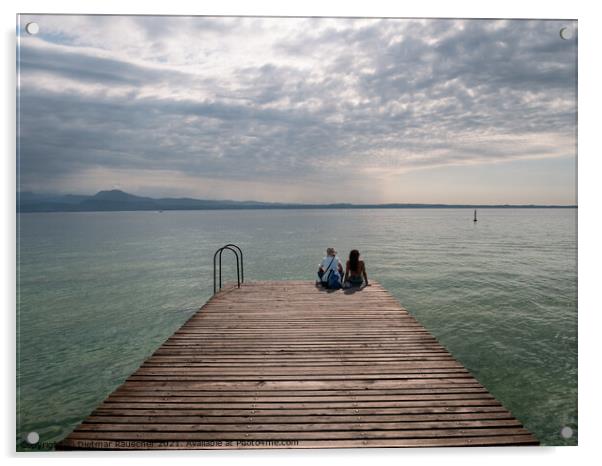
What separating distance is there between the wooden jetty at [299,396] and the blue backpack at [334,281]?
10.6ft

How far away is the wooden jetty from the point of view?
137 inches

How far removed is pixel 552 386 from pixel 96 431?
9.24m

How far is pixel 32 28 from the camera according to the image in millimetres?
4602

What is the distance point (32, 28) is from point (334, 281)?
815cm

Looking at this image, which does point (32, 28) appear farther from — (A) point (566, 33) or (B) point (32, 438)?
(A) point (566, 33)

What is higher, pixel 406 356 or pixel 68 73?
pixel 68 73

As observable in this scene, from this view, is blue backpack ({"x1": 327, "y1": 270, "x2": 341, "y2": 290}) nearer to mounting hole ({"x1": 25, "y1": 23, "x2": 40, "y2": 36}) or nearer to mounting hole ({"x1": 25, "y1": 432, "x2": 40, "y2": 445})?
mounting hole ({"x1": 25, "y1": 432, "x2": 40, "y2": 445})

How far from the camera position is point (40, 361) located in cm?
1006

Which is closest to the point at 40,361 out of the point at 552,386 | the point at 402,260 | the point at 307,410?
the point at 307,410

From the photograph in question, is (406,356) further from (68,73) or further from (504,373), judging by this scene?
(68,73)

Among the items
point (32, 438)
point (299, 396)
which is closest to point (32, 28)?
point (32, 438)

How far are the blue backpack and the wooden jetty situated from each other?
3.22m

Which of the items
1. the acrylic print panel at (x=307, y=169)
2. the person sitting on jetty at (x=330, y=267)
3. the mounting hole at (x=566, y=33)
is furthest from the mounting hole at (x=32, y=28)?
the person sitting on jetty at (x=330, y=267)
